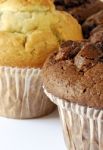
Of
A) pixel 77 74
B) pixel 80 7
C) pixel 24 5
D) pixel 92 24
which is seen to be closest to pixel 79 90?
pixel 77 74

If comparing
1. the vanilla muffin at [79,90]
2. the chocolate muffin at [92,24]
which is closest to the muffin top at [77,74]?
the vanilla muffin at [79,90]

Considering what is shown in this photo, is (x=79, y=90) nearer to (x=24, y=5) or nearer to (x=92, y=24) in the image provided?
(x=24, y=5)

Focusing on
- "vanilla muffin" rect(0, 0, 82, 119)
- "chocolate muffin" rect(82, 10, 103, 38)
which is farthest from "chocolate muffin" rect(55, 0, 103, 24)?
"vanilla muffin" rect(0, 0, 82, 119)

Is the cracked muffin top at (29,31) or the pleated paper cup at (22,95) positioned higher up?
the cracked muffin top at (29,31)

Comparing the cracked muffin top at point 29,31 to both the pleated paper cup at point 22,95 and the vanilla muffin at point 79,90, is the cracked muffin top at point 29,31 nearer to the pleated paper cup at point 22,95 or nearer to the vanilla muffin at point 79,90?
the pleated paper cup at point 22,95

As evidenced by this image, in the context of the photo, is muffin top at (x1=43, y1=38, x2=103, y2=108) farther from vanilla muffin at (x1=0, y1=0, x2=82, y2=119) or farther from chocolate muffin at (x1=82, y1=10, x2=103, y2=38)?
chocolate muffin at (x1=82, y1=10, x2=103, y2=38)

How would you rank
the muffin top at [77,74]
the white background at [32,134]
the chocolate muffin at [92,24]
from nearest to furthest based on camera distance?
the muffin top at [77,74] → the white background at [32,134] → the chocolate muffin at [92,24]
